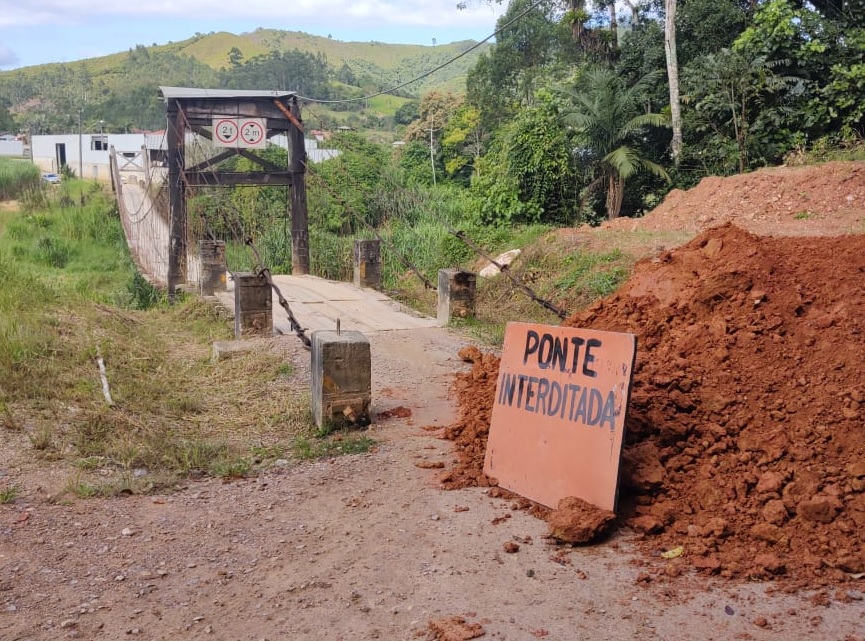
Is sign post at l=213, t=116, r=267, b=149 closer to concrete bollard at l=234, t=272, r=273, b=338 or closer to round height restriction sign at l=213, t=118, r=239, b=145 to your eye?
round height restriction sign at l=213, t=118, r=239, b=145

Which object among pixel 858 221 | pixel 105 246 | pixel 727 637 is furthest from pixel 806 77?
pixel 105 246

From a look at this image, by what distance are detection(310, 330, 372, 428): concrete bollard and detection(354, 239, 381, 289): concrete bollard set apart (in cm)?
710

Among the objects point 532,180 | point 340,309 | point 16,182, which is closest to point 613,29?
point 532,180

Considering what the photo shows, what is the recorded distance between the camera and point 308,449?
574cm

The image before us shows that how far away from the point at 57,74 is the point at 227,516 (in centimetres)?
13822

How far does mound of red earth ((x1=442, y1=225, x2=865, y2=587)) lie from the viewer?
12.5 feet

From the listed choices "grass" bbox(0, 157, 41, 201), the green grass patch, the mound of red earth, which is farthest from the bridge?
"grass" bbox(0, 157, 41, 201)

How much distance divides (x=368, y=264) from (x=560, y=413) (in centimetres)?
905

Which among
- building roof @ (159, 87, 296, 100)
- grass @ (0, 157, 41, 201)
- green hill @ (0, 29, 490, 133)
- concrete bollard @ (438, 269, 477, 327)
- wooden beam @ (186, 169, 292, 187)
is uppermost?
green hill @ (0, 29, 490, 133)

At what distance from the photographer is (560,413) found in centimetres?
452

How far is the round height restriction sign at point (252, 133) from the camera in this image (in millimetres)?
15195

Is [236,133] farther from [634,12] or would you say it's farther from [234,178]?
[634,12]

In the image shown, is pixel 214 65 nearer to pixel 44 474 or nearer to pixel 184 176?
pixel 184 176

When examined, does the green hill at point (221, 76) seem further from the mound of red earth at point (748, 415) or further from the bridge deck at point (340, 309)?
the mound of red earth at point (748, 415)
